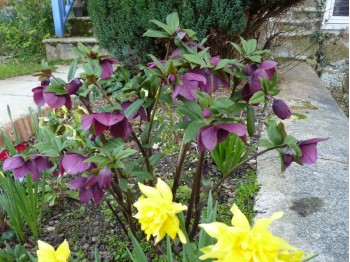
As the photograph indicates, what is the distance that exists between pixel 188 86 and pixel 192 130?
0.12 meters

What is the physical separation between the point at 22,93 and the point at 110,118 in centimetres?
262

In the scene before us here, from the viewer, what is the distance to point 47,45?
17.1ft

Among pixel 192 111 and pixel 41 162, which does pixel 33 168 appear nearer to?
pixel 41 162

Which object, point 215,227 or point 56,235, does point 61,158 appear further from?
point 56,235

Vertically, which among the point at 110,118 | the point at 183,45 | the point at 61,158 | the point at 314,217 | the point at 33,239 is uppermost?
the point at 183,45

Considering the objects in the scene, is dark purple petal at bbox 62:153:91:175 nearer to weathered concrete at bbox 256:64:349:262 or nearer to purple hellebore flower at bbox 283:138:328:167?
purple hellebore flower at bbox 283:138:328:167

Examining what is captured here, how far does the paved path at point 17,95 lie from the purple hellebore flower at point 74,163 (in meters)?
1.59

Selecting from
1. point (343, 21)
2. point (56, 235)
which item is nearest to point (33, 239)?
point (56, 235)

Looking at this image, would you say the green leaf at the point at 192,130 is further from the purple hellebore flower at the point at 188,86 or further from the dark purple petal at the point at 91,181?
the dark purple petal at the point at 91,181

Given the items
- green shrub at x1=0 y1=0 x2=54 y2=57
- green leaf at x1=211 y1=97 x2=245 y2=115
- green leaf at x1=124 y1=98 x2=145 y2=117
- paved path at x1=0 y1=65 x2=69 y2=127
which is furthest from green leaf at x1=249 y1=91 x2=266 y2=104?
green shrub at x1=0 y1=0 x2=54 y2=57

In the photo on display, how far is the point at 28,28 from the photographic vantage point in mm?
5578

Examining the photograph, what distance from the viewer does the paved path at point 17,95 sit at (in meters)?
2.61

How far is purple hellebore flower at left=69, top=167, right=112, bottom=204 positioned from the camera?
3.05 feet

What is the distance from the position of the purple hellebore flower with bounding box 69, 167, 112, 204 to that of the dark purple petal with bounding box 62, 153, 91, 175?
0.04 meters
